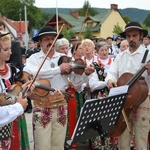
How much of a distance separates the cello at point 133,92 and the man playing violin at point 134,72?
0.38 ft

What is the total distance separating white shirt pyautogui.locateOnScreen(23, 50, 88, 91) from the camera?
4070 millimetres

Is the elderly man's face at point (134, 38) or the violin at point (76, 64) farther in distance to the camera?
the elderly man's face at point (134, 38)

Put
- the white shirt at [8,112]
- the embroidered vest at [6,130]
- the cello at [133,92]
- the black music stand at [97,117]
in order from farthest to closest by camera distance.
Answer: the cello at [133,92] → the embroidered vest at [6,130] → the black music stand at [97,117] → the white shirt at [8,112]

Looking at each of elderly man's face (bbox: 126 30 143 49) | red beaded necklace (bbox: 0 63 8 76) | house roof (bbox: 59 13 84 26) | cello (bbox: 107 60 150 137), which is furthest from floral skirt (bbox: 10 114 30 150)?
house roof (bbox: 59 13 84 26)

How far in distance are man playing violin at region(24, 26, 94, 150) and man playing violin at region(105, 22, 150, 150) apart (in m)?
0.44

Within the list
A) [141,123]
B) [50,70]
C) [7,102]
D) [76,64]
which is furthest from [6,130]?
[141,123]

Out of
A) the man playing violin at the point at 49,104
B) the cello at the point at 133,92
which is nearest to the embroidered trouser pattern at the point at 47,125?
the man playing violin at the point at 49,104

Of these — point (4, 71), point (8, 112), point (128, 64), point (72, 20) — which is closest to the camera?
point (8, 112)

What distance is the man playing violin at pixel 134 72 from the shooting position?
4.15 m

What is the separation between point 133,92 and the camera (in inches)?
157

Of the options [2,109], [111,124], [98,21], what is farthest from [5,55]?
[98,21]

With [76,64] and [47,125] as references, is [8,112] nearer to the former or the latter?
[47,125]

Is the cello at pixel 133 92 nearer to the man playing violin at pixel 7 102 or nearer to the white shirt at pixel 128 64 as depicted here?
the white shirt at pixel 128 64

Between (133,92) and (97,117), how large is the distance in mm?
1021
